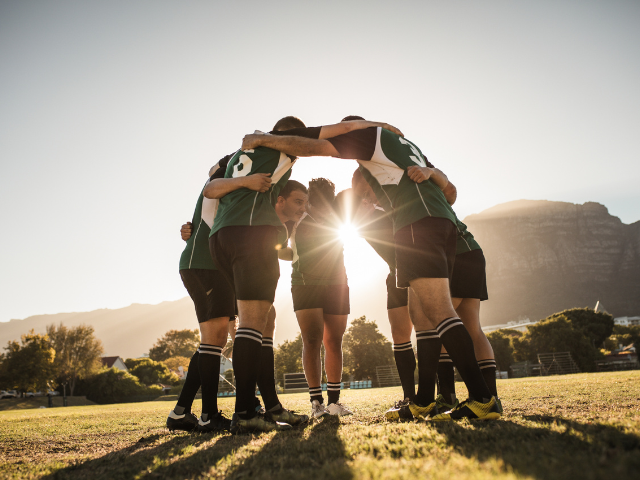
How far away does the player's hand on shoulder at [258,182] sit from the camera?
290cm

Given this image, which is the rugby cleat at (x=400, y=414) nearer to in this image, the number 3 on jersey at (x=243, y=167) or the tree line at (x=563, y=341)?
the number 3 on jersey at (x=243, y=167)

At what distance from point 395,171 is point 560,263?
18738 centimetres

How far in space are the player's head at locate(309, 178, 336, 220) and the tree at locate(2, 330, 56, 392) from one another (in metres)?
38.8

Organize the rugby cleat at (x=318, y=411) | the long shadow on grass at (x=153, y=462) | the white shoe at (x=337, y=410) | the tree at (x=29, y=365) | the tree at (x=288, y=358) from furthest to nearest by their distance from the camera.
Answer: the tree at (x=288, y=358)
the tree at (x=29, y=365)
the white shoe at (x=337, y=410)
the rugby cleat at (x=318, y=411)
the long shadow on grass at (x=153, y=462)

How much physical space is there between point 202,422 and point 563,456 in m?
2.56

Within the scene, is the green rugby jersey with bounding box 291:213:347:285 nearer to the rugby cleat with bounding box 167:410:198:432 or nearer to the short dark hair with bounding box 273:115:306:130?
the short dark hair with bounding box 273:115:306:130

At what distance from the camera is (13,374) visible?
31922 mm

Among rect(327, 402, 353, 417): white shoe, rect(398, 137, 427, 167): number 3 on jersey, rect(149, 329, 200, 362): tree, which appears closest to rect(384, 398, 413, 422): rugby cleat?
rect(327, 402, 353, 417): white shoe

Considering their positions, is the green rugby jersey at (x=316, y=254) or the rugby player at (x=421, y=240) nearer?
the rugby player at (x=421, y=240)

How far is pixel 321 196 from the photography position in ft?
15.5

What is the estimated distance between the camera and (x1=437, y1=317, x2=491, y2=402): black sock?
230 cm

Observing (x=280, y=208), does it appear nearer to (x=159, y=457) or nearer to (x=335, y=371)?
(x=335, y=371)

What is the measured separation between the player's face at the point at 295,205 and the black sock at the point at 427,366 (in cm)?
222

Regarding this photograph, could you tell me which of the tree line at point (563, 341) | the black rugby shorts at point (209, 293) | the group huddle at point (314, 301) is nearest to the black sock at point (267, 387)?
the group huddle at point (314, 301)
